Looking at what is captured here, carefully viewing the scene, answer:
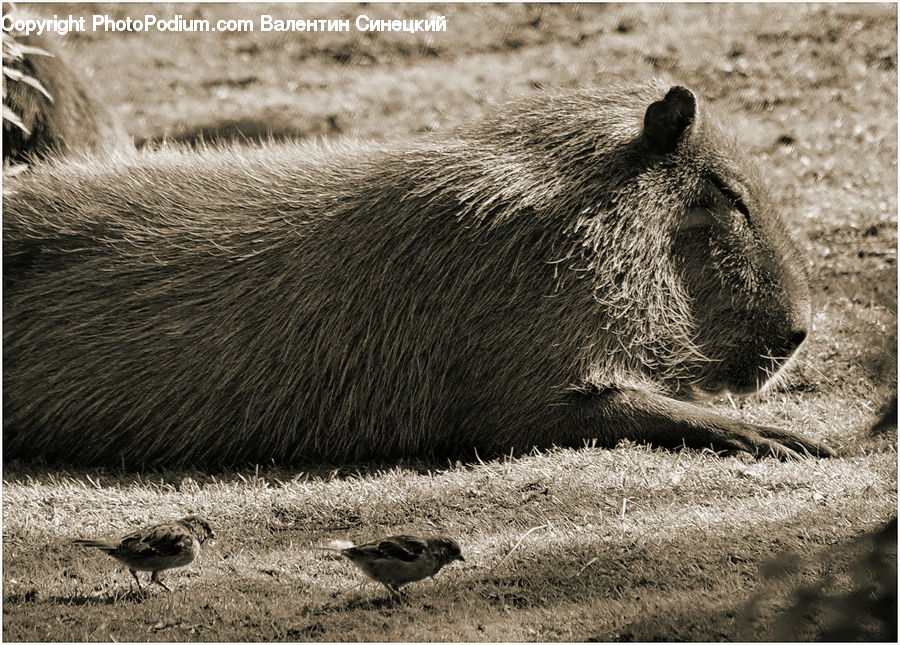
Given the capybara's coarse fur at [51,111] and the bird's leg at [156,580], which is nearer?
the bird's leg at [156,580]

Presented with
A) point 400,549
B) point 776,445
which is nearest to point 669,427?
point 776,445

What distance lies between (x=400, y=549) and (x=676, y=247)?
2120 mm

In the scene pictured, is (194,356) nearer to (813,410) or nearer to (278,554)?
(278,554)

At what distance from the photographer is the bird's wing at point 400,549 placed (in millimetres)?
3055

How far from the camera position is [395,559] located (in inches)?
120

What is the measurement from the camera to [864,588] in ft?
10.0

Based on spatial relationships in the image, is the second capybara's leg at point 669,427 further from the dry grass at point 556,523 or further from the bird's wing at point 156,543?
the bird's wing at point 156,543

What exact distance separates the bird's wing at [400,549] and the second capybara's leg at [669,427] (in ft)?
4.51

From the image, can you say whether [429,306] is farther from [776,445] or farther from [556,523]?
[776,445]

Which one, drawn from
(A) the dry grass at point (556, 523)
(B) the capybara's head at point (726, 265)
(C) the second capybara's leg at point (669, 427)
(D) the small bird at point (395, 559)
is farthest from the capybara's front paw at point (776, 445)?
(D) the small bird at point (395, 559)

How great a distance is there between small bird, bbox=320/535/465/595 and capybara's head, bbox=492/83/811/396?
4.85ft

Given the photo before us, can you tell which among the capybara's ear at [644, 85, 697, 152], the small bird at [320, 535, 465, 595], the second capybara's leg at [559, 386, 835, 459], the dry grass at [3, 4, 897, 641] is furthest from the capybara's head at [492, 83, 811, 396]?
the small bird at [320, 535, 465, 595]

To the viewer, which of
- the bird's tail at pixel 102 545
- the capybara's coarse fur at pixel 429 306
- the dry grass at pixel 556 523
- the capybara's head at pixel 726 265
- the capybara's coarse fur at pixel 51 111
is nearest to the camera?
the dry grass at pixel 556 523

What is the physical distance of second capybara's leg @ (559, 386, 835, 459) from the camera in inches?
165
